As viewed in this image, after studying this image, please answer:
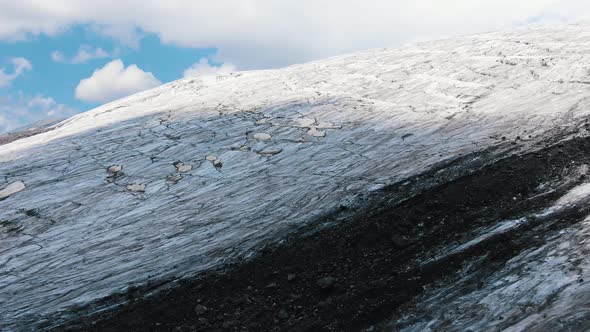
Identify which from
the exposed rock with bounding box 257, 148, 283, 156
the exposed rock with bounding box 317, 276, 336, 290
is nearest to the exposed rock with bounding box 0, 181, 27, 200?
the exposed rock with bounding box 257, 148, 283, 156

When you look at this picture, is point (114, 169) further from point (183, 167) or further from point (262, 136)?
point (262, 136)

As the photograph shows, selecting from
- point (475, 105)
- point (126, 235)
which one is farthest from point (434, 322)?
point (475, 105)

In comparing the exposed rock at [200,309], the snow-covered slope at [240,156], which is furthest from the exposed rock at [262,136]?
the exposed rock at [200,309]

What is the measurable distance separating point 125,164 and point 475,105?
12.0m

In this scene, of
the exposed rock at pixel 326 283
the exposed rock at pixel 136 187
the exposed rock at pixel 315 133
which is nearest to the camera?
the exposed rock at pixel 326 283

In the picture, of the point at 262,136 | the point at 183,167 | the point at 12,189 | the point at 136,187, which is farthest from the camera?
the point at 262,136

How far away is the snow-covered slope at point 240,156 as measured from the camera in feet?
38.1

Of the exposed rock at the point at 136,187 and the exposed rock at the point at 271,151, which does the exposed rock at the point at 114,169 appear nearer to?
the exposed rock at the point at 136,187

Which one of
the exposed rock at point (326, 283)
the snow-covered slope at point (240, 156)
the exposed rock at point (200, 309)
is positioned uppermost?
the snow-covered slope at point (240, 156)

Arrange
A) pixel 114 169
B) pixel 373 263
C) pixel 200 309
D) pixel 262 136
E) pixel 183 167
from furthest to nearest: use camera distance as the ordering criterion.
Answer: pixel 262 136
pixel 114 169
pixel 183 167
pixel 373 263
pixel 200 309

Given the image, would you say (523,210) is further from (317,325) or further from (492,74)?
(492,74)

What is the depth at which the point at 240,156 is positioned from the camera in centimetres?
1598

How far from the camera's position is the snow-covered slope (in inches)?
458

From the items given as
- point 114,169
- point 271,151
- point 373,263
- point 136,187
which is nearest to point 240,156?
point 271,151
